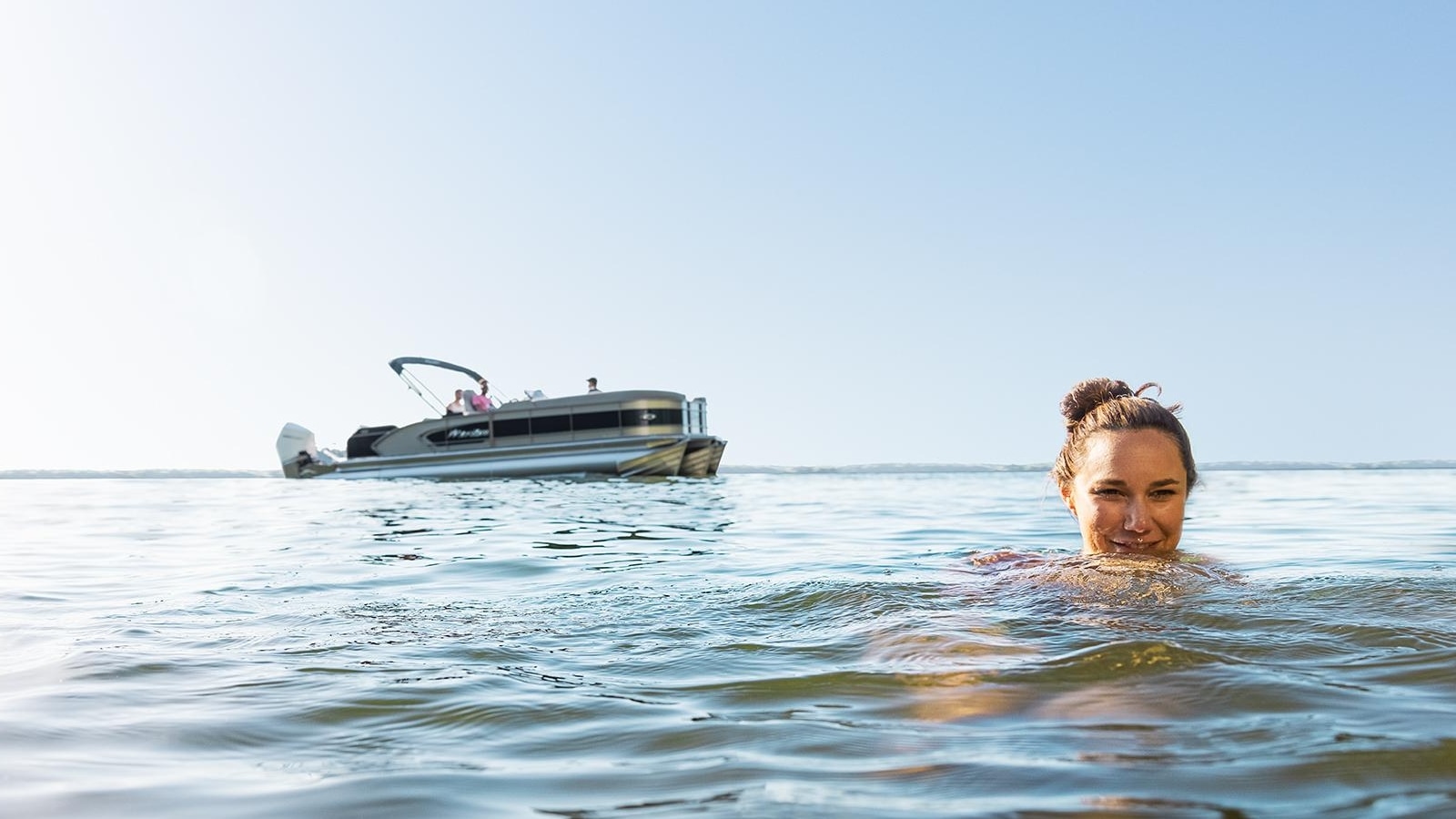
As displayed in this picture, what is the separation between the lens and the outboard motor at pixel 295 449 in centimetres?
4297

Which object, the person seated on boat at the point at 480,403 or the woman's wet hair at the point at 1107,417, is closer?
the woman's wet hair at the point at 1107,417

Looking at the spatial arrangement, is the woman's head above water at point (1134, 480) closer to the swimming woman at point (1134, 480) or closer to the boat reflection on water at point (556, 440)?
the swimming woman at point (1134, 480)

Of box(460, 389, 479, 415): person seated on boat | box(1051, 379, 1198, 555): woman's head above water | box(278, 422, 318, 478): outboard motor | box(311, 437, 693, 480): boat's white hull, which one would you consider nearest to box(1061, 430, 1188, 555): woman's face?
box(1051, 379, 1198, 555): woman's head above water

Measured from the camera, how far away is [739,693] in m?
2.95

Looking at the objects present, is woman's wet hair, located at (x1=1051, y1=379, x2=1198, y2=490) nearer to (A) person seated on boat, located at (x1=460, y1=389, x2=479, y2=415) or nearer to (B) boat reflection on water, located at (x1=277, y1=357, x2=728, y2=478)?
(B) boat reflection on water, located at (x1=277, y1=357, x2=728, y2=478)

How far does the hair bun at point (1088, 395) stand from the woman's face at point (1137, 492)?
431 millimetres

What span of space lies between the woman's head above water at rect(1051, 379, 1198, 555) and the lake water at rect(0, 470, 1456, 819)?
22 cm

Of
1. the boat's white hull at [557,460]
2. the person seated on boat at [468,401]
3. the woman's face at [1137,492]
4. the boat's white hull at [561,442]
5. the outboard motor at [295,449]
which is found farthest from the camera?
the outboard motor at [295,449]

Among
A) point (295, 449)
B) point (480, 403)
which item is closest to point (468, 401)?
point (480, 403)

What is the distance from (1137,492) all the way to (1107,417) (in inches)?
14.5

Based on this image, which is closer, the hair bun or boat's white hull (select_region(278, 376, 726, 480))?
the hair bun

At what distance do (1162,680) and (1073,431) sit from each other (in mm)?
2360

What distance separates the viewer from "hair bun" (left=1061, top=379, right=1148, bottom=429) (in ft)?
16.6

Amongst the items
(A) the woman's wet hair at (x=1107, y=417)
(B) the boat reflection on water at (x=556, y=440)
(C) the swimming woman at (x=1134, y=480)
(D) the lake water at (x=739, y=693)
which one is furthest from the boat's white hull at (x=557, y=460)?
(C) the swimming woman at (x=1134, y=480)
